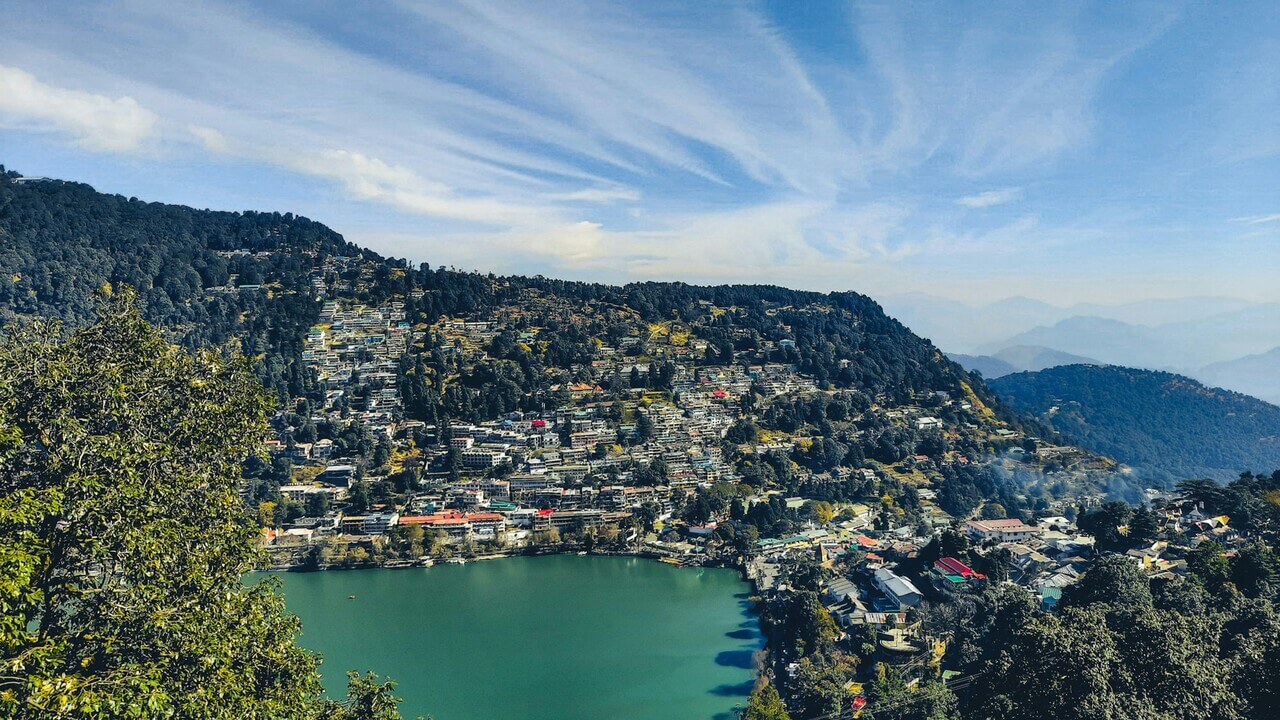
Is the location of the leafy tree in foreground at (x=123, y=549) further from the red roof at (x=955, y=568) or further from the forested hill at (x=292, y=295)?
the forested hill at (x=292, y=295)

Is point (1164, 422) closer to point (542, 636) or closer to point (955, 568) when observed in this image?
point (955, 568)

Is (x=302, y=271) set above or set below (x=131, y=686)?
above

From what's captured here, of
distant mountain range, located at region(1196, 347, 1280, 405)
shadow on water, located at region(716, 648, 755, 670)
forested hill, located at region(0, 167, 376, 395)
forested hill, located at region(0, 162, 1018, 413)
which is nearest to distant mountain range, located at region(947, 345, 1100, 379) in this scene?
distant mountain range, located at region(1196, 347, 1280, 405)

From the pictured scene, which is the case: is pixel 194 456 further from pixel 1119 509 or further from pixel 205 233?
pixel 205 233

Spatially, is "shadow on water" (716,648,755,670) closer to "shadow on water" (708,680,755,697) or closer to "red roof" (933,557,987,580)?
"shadow on water" (708,680,755,697)

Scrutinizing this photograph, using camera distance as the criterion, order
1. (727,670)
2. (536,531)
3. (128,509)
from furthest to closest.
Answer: (536,531), (727,670), (128,509)

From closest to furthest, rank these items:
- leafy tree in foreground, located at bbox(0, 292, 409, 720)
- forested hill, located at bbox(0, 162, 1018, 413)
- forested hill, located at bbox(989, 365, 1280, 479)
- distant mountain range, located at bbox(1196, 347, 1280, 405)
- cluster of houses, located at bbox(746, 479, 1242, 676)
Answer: leafy tree in foreground, located at bbox(0, 292, 409, 720) → cluster of houses, located at bbox(746, 479, 1242, 676) → forested hill, located at bbox(0, 162, 1018, 413) → forested hill, located at bbox(989, 365, 1280, 479) → distant mountain range, located at bbox(1196, 347, 1280, 405)

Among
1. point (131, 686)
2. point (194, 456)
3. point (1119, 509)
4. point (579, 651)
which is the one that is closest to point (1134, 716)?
point (131, 686)
